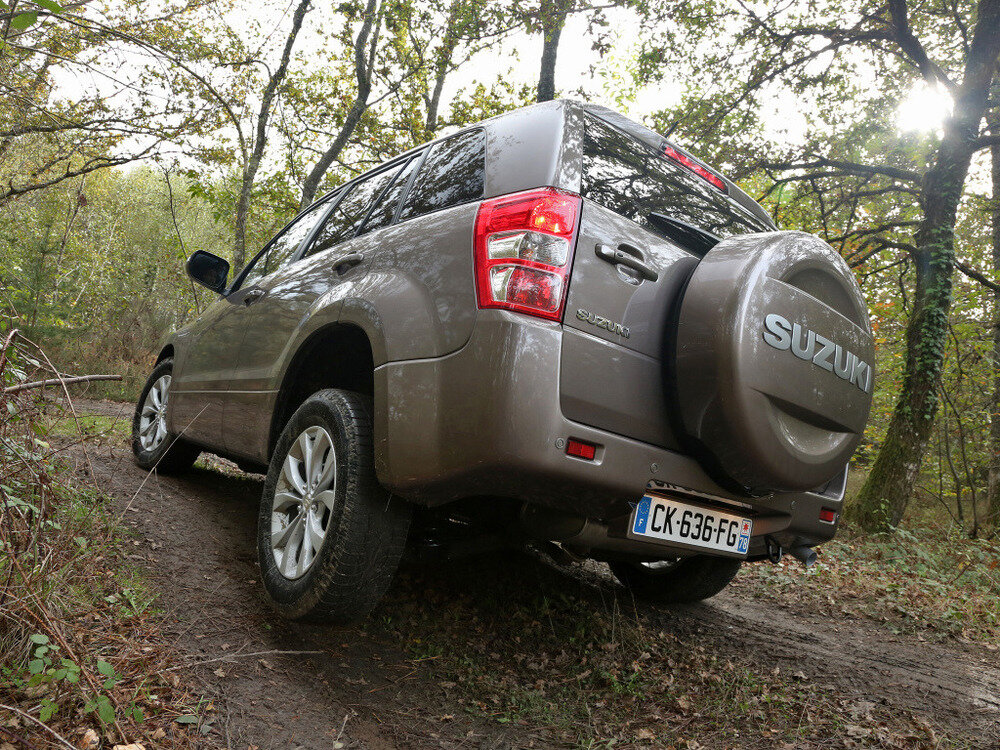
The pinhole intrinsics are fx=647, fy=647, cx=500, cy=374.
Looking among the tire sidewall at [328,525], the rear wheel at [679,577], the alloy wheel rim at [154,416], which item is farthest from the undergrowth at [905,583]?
the alloy wheel rim at [154,416]

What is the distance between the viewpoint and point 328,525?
2141mm

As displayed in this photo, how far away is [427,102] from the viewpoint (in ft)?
51.0

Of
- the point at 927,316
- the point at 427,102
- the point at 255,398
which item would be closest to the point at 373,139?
the point at 427,102

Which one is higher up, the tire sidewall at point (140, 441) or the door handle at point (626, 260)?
the door handle at point (626, 260)

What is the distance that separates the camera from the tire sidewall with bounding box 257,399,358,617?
2.09m

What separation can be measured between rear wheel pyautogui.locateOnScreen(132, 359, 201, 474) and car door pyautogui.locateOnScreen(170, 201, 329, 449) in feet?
0.55

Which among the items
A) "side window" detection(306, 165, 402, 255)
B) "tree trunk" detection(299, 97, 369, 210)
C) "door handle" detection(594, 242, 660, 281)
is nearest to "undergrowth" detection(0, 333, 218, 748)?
"side window" detection(306, 165, 402, 255)

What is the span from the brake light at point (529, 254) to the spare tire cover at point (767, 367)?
44 cm

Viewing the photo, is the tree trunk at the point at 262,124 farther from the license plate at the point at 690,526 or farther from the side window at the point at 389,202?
the license plate at the point at 690,526

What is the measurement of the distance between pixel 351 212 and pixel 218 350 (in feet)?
4.14

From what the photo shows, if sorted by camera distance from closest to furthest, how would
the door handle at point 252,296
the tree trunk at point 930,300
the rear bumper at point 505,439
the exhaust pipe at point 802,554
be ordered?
the rear bumper at point 505,439 < the exhaust pipe at point 802,554 < the door handle at point 252,296 < the tree trunk at point 930,300

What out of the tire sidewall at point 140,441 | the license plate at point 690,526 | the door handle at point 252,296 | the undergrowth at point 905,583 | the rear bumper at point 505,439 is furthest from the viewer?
the tire sidewall at point 140,441

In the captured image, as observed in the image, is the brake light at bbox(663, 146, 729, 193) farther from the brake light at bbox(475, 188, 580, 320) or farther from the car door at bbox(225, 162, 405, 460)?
the car door at bbox(225, 162, 405, 460)

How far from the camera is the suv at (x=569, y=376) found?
1.82 metres
